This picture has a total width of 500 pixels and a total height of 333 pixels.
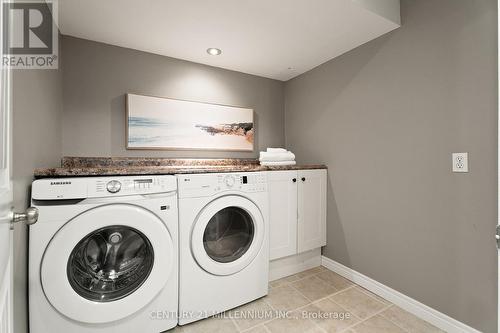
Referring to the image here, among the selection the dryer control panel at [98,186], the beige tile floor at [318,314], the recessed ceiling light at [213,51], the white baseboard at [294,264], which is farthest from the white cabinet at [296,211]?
the recessed ceiling light at [213,51]

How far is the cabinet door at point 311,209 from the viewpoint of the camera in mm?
2104

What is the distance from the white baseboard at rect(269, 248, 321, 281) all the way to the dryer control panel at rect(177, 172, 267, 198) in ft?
2.60

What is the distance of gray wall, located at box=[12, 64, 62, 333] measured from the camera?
0.94 m

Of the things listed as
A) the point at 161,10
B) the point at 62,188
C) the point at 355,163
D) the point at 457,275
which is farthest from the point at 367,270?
the point at 161,10

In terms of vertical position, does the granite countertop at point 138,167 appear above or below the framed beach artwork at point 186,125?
below

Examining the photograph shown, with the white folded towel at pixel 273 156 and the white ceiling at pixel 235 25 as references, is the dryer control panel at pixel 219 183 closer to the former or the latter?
the white folded towel at pixel 273 156

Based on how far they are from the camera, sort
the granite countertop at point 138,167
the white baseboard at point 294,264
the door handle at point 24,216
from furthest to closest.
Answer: the white baseboard at point 294,264
the granite countertop at point 138,167
the door handle at point 24,216

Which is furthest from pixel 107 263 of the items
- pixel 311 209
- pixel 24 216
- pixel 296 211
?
pixel 311 209

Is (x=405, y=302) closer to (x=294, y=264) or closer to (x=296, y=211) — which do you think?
(x=294, y=264)

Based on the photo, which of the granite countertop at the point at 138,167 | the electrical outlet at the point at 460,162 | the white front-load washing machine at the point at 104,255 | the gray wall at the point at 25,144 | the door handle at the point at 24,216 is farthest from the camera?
the electrical outlet at the point at 460,162

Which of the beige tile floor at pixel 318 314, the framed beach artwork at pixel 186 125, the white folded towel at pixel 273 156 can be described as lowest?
the beige tile floor at pixel 318 314

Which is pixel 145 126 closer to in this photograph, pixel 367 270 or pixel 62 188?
pixel 62 188

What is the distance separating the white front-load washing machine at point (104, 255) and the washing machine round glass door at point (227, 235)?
0.16 meters

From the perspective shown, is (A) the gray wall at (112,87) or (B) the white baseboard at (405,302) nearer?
(B) the white baseboard at (405,302)
